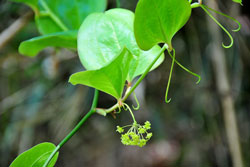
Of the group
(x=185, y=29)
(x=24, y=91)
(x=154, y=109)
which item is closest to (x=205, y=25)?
(x=185, y=29)

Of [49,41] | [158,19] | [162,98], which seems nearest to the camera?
[158,19]

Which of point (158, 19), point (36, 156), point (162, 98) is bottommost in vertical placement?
point (162, 98)

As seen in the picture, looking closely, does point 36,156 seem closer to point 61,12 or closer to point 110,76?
point 110,76

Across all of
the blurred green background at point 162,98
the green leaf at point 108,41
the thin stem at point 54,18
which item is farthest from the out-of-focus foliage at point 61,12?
the blurred green background at point 162,98

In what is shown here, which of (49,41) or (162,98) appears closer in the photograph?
(49,41)

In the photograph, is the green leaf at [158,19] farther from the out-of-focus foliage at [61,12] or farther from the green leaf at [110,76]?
the out-of-focus foliage at [61,12]

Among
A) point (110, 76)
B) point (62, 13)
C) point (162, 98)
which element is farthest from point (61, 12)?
point (162, 98)
